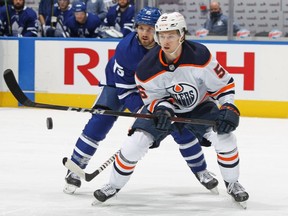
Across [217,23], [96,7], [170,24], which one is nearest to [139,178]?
[170,24]

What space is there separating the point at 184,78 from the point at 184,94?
0.08 m

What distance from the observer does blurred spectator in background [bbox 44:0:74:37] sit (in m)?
8.30

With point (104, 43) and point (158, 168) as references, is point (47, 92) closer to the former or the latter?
point (104, 43)

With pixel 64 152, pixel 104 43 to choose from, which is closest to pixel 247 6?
pixel 104 43

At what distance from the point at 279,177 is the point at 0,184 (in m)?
1.47

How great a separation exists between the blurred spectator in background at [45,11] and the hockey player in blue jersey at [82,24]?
364mm

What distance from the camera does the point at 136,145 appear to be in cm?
396

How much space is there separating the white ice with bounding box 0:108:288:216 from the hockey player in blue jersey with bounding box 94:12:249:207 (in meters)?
0.15

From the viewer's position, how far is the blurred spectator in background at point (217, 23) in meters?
7.68

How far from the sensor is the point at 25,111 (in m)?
7.69

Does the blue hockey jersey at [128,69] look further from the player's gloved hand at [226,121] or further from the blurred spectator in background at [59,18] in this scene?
the blurred spectator in background at [59,18]

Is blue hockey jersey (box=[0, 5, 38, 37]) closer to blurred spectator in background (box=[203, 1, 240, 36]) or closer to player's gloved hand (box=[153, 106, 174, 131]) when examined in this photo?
blurred spectator in background (box=[203, 1, 240, 36])

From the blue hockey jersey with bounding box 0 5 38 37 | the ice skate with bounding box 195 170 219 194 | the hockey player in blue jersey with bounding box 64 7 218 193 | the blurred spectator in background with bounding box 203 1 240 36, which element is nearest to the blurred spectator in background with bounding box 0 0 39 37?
the blue hockey jersey with bounding box 0 5 38 37

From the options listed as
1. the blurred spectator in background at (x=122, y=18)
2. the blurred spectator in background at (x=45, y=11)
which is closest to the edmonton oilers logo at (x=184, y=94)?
the blurred spectator in background at (x=122, y=18)
